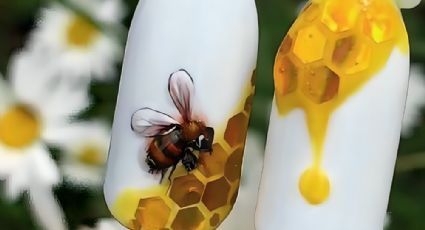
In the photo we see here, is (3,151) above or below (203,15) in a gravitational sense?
below

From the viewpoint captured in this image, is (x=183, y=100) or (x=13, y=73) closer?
(x=183, y=100)

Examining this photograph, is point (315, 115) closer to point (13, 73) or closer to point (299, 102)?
point (299, 102)

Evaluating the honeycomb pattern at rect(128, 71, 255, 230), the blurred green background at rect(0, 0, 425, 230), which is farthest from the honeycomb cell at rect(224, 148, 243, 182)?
the blurred green background at rect(0, 0, 425, 230)

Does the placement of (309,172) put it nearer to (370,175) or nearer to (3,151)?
(370,175)

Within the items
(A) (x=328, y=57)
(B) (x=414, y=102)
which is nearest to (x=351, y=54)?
(A) (x=328, y=57)

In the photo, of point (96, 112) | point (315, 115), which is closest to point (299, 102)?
point (315, 115)

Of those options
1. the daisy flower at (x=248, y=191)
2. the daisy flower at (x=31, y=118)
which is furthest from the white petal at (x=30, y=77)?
the daisy flower at (x=248, y=191)

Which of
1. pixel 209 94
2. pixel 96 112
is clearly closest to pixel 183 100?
pixel 209 94
